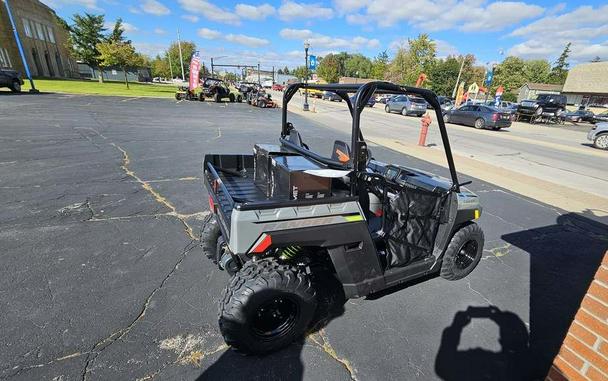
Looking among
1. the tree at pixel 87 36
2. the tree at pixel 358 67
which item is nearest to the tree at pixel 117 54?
the tree at pixel 87 36

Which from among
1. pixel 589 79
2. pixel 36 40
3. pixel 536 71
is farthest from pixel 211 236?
pixel 536 71

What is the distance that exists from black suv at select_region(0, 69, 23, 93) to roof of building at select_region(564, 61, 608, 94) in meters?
66.8

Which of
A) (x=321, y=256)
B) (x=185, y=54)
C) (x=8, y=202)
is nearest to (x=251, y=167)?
(x=321, y=256)

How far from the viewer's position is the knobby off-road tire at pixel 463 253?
322 cm

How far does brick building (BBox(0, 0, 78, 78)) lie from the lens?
36438 millimetres

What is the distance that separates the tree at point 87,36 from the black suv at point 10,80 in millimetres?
23205

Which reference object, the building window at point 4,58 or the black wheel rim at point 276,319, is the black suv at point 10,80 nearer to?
the building window at point 4,58

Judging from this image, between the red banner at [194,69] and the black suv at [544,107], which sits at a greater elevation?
the red banner at [194,69]

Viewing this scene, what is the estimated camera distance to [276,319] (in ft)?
7.93

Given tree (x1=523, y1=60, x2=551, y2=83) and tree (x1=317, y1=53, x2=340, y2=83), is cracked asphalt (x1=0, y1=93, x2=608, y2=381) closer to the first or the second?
tree (x1=317, y1=53, x2=340, y2=83)

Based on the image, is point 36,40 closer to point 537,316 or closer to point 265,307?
point 265,307

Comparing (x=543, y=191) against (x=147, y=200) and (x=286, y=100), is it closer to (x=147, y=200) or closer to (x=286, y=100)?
(x=286, y=100)

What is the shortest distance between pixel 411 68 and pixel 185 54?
168 feet

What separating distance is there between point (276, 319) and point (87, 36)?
51.4m
